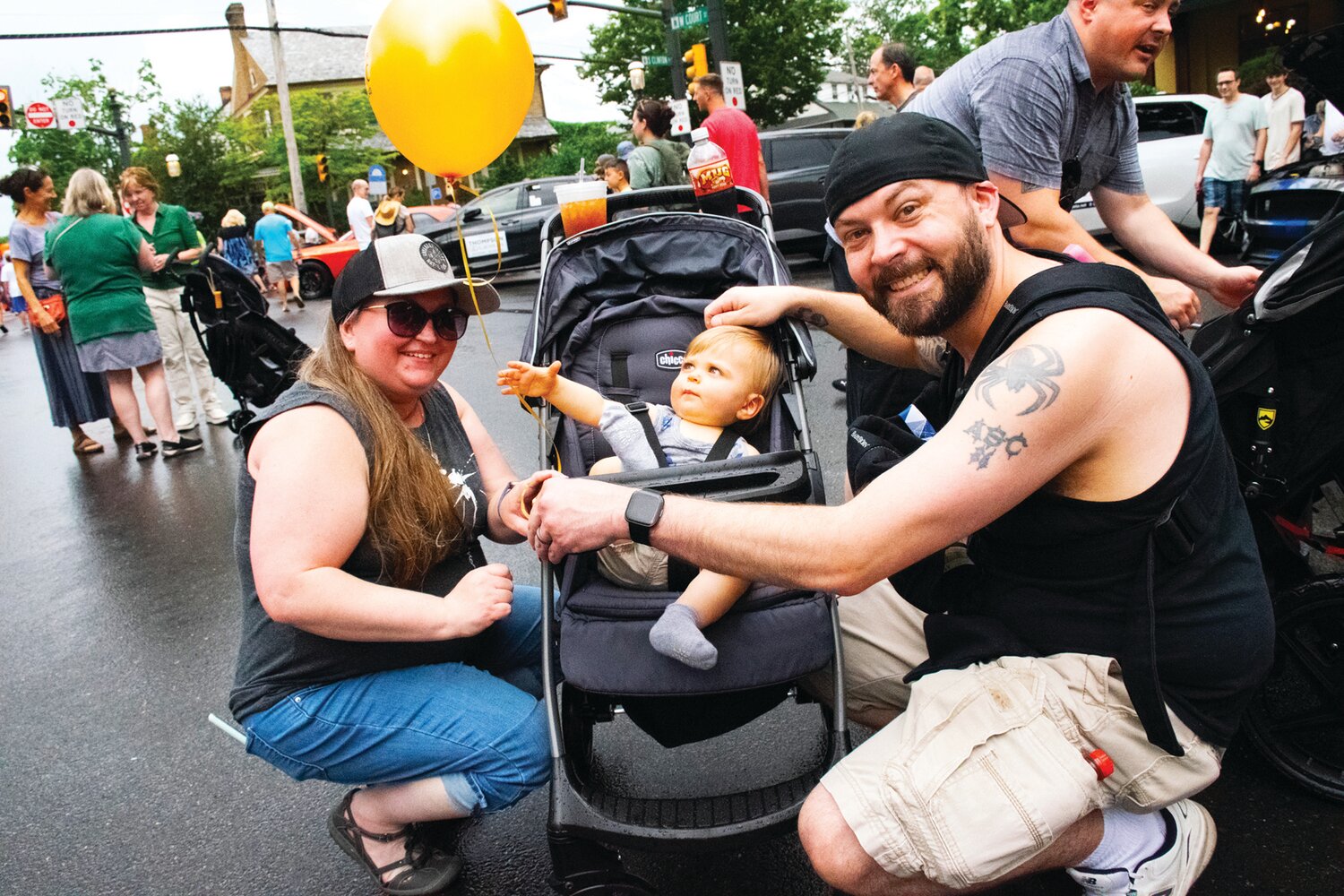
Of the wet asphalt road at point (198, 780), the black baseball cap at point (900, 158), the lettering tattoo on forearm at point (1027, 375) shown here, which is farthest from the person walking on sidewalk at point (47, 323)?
the lettering tattoo on forearm at point (1027, 375)

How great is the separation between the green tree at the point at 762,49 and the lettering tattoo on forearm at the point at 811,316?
1420 inches

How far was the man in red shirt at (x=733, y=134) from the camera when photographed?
851 centimetres

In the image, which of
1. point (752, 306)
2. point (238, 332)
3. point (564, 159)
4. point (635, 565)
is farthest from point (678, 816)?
point (564, 159)

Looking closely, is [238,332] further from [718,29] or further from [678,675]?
[718,29]

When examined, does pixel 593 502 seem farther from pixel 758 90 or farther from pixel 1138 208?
pixel 758 90

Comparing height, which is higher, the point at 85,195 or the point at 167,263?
the point at 85,195

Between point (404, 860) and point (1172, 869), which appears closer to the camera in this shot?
point (1172, 869)

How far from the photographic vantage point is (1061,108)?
3088 mm

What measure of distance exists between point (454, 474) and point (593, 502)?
83 centimetres

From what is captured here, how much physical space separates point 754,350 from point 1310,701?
1.81 metres

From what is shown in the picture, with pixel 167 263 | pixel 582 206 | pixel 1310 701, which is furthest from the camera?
pixel 167 263

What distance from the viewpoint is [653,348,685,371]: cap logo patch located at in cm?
340

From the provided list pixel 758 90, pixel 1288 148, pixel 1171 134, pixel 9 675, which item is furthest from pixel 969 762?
pixel 758 90

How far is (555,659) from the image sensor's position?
255 cm
